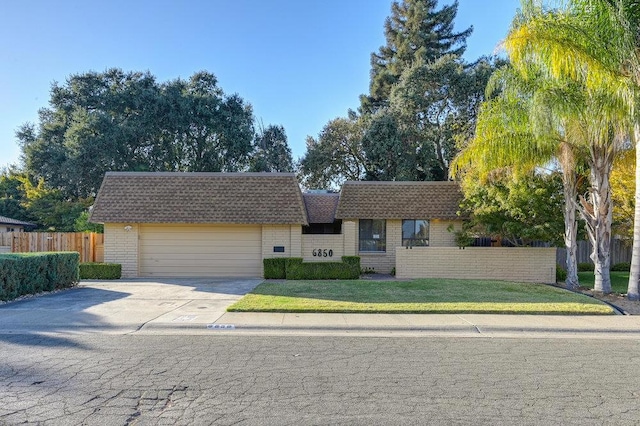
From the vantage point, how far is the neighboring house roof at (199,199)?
1878 centimetres

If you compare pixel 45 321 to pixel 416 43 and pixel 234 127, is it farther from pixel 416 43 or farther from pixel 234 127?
pixel 416 43

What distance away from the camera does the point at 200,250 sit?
63.6 ft

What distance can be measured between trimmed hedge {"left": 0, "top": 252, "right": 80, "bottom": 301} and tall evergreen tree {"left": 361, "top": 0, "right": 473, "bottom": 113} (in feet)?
108

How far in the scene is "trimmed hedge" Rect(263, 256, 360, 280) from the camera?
17781 mm

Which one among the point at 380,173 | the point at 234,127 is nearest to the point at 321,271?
the point at 380,173

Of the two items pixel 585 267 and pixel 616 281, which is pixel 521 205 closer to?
pixel 616 281

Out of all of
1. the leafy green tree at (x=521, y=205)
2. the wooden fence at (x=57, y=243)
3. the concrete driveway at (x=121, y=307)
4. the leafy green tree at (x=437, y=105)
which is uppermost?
the leafy green tree at (x=437, y=105)

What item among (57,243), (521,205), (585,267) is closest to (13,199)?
(57,243)

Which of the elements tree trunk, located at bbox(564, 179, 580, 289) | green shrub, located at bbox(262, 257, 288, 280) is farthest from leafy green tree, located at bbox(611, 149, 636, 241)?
green shrub, located at bbox(262, 257, 288, 280)

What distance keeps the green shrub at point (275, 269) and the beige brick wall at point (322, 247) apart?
1.55m

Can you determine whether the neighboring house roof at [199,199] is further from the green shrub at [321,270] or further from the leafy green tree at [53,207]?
the leafy green tree at [53,207]

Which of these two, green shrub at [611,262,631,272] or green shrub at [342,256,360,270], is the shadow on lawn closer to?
Answer: green shrub at [342,256,360,270]

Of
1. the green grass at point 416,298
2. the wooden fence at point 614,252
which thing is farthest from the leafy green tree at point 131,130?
the wooden fence at point 614,252

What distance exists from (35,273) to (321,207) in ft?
48.8
